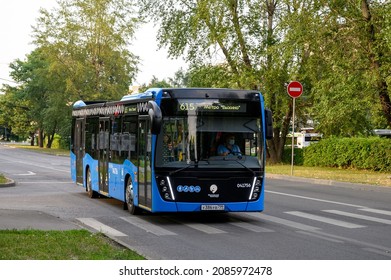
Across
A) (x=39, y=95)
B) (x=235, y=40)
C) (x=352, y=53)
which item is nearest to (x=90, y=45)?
(x=39, y=95)

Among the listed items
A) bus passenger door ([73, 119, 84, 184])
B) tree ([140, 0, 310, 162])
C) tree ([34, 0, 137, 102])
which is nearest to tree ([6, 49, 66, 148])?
tree ([34, 0, 137, 102])

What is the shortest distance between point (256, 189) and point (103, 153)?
5.72 m

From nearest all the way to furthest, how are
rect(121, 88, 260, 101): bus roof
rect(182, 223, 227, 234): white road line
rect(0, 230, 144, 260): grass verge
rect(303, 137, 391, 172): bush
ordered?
rect(0, 230, 144, 260): grass verge < rect(182, 223, 227, 234): white road line < rect(121, 88, 260, 101): bus roof < rect(303, 137, 391, 172): bush

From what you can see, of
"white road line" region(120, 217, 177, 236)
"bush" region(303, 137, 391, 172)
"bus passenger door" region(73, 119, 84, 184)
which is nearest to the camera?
"white road line" region(120, 217, 177, 236)

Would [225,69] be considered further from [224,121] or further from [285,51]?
[224,121]

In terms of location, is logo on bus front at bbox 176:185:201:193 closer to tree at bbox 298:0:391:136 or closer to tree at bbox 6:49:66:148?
tree at bbox 298:0:391:136

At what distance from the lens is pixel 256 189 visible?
49.7 ft

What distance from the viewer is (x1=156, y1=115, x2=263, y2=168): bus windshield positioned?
48.4 ft

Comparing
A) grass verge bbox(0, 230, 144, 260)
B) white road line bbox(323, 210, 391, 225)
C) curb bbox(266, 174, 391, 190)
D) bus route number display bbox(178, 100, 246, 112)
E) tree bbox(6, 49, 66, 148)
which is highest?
tree bbox(6, 49, 66, 148)

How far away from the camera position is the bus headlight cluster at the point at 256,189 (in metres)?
15.1

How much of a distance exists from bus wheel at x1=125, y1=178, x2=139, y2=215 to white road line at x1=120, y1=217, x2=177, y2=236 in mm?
605

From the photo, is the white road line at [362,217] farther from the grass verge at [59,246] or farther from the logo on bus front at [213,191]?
the grass verge at [59,246]

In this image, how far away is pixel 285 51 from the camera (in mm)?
32156

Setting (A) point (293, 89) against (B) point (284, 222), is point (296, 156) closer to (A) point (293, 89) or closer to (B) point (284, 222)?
(A) point (293, 89)
